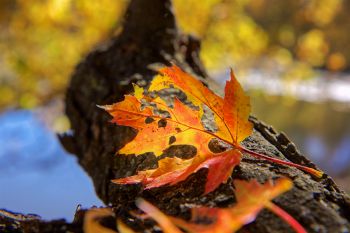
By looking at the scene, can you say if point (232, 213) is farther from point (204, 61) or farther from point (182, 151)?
point (204, 61)


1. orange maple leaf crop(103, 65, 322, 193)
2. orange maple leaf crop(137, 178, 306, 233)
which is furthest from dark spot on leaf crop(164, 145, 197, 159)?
orange maple leaf crop(137, 178, 306, 233)

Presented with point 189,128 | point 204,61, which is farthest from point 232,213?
point 204,61

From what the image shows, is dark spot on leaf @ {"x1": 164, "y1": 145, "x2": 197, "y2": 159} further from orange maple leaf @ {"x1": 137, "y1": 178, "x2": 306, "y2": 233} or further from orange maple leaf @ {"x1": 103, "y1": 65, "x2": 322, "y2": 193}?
orange maple leaf @ {"x1": 137, "y1": 178, "x2": 306, "y2": 233}

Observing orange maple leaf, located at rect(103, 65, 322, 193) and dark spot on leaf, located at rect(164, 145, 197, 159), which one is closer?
orange maple leaf, located at rect(103, 65, 322, 193)

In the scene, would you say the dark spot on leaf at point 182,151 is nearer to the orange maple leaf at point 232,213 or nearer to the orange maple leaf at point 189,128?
the orange maple leaf at point 189,128

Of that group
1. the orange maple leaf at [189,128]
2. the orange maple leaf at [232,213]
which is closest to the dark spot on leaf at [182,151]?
the orange maple leaf at [189,128]
